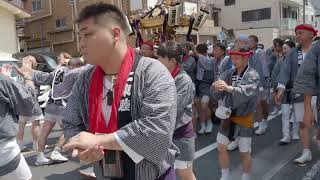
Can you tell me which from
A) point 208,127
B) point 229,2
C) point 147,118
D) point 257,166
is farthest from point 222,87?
point 229,2

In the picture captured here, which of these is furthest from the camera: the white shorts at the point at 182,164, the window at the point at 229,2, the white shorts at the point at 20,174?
the window at the point at 229,2

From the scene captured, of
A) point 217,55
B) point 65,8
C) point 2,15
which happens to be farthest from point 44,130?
point 65,8

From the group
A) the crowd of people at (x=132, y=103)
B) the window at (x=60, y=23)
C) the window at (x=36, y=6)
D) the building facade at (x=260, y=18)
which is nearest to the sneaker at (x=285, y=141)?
the crowd of people at (x=132, y=103)

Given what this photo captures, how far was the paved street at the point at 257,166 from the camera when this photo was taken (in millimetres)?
5074

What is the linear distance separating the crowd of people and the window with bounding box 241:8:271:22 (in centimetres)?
3333

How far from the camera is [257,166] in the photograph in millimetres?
5461

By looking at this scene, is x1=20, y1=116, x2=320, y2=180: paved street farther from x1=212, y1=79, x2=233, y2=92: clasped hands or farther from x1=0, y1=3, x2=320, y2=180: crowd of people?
x1=212, y1=79, x2=233, y2=92: clasped hands

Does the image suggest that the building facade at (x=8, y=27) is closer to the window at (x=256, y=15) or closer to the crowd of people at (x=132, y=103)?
the crowd of people at (x=132, y=103)

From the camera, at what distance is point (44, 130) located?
602 cm

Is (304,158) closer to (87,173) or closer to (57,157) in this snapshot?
(87,173)

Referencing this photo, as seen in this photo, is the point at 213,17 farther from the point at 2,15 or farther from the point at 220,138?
the point at 220,138

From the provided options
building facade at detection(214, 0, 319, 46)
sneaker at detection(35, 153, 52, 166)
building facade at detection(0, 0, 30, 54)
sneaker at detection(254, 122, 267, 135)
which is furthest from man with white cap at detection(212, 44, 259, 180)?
building facade at detection(214, 0, 319, 46)

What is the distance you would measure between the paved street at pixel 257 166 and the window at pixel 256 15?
111 ft

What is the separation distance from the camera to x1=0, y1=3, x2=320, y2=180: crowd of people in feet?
6.10
